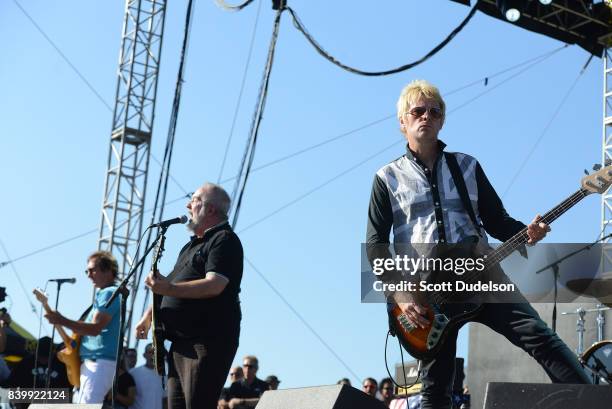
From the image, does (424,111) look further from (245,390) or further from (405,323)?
(245,390)

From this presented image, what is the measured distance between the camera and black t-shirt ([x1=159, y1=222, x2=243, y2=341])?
5035 mm

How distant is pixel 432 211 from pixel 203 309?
158 cm

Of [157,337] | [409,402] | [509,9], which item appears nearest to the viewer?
[157,337]

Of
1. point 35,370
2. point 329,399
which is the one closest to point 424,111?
point 329,399

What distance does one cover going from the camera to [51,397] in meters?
7.60

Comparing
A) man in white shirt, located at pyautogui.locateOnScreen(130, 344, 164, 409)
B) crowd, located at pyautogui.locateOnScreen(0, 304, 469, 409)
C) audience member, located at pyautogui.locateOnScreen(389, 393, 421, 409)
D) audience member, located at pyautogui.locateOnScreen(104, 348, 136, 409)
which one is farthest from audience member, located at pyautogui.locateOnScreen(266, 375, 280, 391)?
audience member, located at pyautogui.locateOnScreen(104, 348, 136, 409)

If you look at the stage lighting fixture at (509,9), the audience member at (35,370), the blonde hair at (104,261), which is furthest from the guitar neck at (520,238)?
the stage lighting fixture at (509,9)

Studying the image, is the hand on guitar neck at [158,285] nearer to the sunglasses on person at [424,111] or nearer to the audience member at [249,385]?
the sunglasses on person at [424,111]

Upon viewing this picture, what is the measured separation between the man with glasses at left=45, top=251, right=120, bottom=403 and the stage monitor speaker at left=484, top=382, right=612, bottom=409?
3662 millimetres

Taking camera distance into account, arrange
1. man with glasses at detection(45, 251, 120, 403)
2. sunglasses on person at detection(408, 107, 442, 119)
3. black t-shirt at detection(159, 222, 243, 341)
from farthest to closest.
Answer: man with glasses at detection(45, 251, 120, 403)
black t-shirt at detection(159, 222, 243, 341)
sunglasses on person at detection(408, 107, 442, 119)

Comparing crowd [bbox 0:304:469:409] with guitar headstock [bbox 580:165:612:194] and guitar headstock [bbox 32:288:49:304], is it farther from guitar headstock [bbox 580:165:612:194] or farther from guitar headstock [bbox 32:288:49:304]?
guitar headstock [bbox 580:165:612:194]

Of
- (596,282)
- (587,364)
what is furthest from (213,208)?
(596,282)

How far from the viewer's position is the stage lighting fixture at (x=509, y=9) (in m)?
11.7

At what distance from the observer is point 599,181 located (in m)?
4.05
